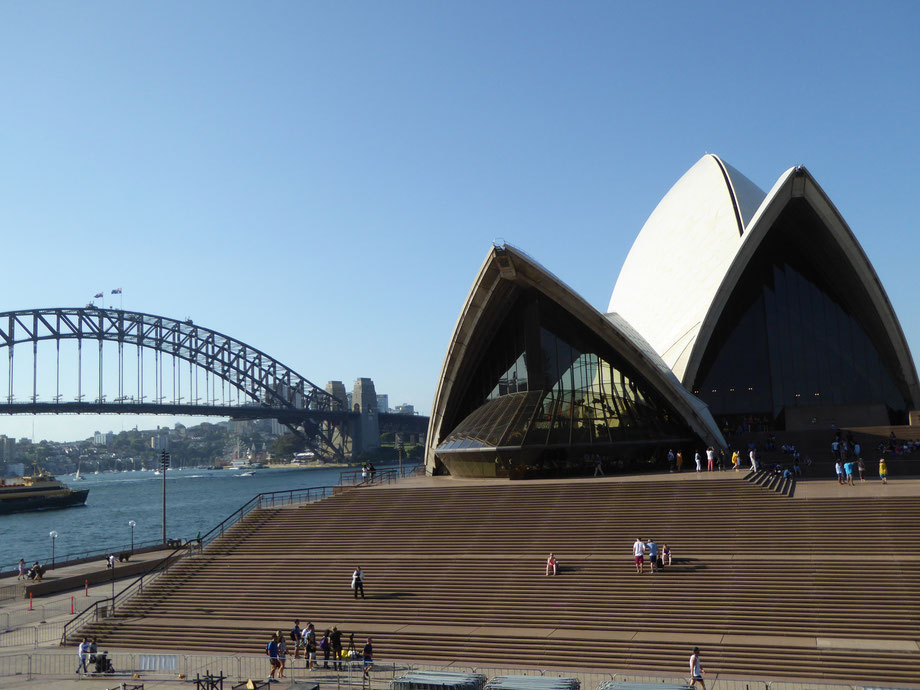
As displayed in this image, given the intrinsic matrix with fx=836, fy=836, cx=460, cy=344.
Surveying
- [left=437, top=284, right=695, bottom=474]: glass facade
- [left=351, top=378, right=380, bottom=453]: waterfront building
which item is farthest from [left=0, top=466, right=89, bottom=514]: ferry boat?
[left=437, top=284, right=695, bottom=474]: glass facade

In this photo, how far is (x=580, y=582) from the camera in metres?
19.2

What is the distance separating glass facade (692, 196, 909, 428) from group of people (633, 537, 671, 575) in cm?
1705

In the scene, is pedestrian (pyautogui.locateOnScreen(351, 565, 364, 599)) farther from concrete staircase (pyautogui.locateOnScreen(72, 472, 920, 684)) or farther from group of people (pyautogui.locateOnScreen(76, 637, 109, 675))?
group of people (pyautogui.locateOnScreen(76, 637, 109, 675))

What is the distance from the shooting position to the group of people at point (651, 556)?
19.2 metres

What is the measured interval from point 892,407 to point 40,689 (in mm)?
33595

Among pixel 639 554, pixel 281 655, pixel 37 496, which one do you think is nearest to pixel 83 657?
pixel 281 655

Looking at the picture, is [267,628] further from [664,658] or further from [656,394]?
[656,394]

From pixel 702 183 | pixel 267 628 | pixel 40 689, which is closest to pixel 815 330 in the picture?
pixel 702 183

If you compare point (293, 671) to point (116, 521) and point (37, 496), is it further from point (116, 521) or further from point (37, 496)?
point (37, 496)

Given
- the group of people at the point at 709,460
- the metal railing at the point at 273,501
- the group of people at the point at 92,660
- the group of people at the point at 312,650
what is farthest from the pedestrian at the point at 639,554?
the group of people at the point at 92,660

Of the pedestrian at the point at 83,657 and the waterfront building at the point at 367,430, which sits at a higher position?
the waterfront building at the point at 367,430

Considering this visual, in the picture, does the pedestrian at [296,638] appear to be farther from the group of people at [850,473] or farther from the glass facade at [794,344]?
the glass facade at [794,344]

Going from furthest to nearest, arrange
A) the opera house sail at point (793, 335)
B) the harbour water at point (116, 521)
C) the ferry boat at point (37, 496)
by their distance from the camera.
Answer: the ferry boat at point (37, 496)
the harbour water at point (116, 521)
the opera house sail at point (793, 335)

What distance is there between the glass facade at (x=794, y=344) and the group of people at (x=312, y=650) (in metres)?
22.6
